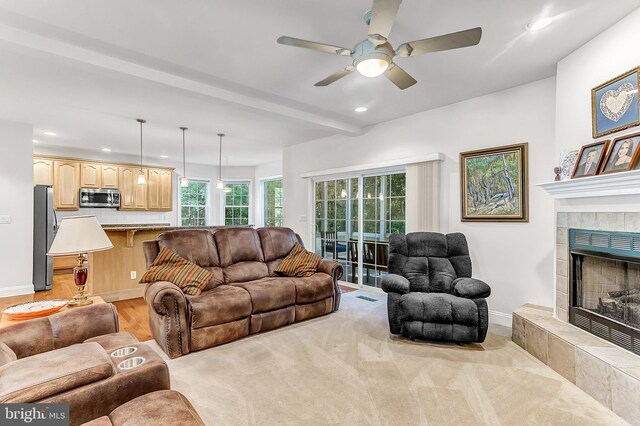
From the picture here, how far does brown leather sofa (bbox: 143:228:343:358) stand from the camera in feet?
9.05

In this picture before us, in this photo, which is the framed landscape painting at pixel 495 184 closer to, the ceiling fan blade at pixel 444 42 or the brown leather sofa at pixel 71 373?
the ceiling fan blade at pixel 444 42

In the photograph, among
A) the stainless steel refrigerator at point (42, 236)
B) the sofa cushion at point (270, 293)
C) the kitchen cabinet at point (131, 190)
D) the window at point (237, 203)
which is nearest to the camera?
the sofa cushion at point (270, 293)

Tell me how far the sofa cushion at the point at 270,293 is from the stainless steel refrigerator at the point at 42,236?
151 inches

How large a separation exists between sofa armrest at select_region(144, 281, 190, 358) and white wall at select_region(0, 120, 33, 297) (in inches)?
145

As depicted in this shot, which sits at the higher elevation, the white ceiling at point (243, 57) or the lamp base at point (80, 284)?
the white ceiling at point (243, 57)

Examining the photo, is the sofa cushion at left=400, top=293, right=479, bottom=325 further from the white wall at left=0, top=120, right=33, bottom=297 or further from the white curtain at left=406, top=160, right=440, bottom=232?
the white wall at left=0, top=120, right=33, bottom=297

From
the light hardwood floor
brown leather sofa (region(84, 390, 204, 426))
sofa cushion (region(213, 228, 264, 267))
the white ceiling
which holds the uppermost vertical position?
the white ceiling

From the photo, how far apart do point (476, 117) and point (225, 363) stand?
3.84 meters

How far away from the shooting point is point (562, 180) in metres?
2.70

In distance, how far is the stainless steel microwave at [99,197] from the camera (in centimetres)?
643

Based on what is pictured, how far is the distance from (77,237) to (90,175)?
542 cm

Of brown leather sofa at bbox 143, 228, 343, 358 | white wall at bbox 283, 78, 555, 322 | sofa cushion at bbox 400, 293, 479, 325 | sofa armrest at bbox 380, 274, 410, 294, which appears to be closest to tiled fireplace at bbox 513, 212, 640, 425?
white wall at bbox 283, 78, 555, 322

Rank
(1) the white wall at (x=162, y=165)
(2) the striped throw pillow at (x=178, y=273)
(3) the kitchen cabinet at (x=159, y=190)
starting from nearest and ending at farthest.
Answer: (2) the striped throw pillow at (x=178, y=273)
(1) the white wall at (x=162, y=165)
(3) the kitchen cabinet at (x=159, y=190)

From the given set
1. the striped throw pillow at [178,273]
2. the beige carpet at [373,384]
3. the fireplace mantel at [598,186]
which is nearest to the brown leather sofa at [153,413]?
the beige carpet at [373,384]
